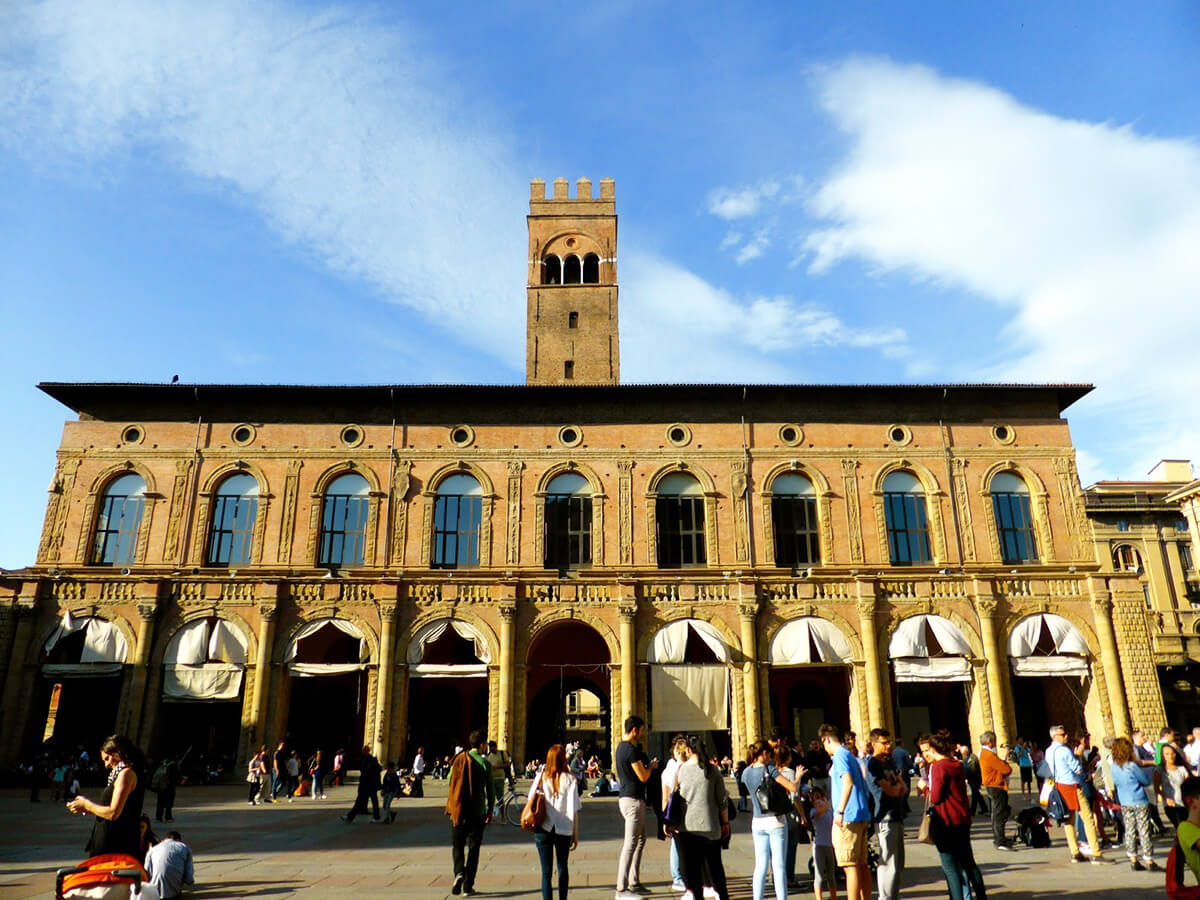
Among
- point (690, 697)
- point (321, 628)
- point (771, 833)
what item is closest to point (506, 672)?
point (690, 697)

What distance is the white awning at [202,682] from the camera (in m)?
27.7

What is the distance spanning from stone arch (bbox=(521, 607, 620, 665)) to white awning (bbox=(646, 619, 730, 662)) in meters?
1.21

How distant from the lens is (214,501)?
101ft

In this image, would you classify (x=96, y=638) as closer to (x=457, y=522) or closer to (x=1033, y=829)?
(x=457, y=522)

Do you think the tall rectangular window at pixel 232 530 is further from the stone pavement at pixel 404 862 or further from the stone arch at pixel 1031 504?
the stone arch at pixel 1031 504

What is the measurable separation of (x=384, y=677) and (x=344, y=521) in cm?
620

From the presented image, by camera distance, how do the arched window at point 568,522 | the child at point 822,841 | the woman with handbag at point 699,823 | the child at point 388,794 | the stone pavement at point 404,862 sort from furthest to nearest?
the arched window at point 568,522 → the child at point 388,794 → the stone pavement at point 404,862 → the child at point 822,841 → the woman with handbag at point 699,823

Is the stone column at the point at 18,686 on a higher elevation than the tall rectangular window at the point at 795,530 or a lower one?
lower

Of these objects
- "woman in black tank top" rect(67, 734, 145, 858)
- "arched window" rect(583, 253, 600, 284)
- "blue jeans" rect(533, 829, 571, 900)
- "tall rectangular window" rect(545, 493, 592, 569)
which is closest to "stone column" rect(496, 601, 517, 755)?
"tall rectangular window" rect(545, 493, 592, 569)

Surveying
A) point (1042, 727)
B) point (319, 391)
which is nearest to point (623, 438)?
point (319, 391)

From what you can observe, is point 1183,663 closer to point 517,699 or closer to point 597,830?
point 517,699

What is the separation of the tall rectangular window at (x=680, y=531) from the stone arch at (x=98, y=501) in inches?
725

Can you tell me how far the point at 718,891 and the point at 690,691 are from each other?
2006 cm

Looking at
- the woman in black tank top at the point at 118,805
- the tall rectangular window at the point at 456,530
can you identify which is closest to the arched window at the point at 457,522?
the tall rectangular window at the point at 456,530
